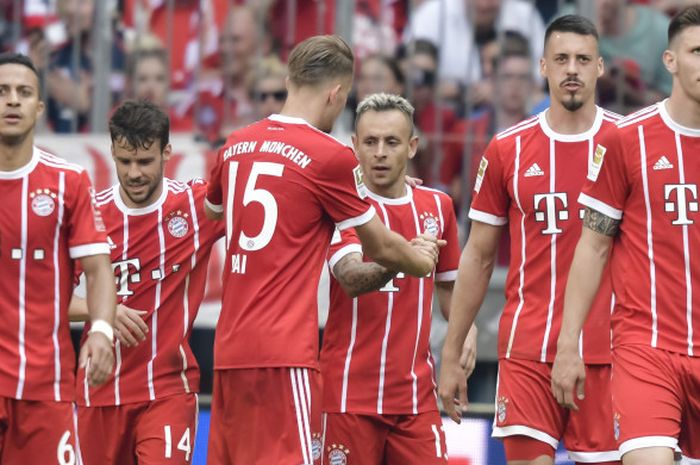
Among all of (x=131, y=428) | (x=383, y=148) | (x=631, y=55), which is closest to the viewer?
(x=131, y=428)

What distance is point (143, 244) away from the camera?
863 cm

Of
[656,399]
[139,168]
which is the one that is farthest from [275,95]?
[656,399]

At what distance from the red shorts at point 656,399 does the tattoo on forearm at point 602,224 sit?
55cm

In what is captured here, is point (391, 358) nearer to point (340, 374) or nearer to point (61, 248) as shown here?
point (340, 374)

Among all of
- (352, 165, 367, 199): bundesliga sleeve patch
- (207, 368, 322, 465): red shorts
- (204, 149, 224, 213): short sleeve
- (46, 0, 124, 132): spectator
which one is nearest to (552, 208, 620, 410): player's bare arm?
(352, 165, 367, 199): bundesliga sleeve patch

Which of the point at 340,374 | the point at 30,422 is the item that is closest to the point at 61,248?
the point at 30,422

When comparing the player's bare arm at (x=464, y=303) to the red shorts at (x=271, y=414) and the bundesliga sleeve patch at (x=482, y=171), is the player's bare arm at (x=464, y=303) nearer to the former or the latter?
the bundesliga sleeve patch at (x=482, y=171)

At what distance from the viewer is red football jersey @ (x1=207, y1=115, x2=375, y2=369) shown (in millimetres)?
7523

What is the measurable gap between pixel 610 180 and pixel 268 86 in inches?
186

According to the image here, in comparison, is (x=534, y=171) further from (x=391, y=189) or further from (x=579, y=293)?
(x=579, y=293)

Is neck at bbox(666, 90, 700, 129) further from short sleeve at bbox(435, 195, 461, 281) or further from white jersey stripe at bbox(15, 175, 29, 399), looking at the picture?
white jersey stripe at bbox(15, 175, 29, 399)

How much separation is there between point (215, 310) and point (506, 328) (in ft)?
10.6

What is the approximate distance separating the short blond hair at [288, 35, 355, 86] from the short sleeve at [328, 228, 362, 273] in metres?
0.95

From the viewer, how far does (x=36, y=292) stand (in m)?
7.63
